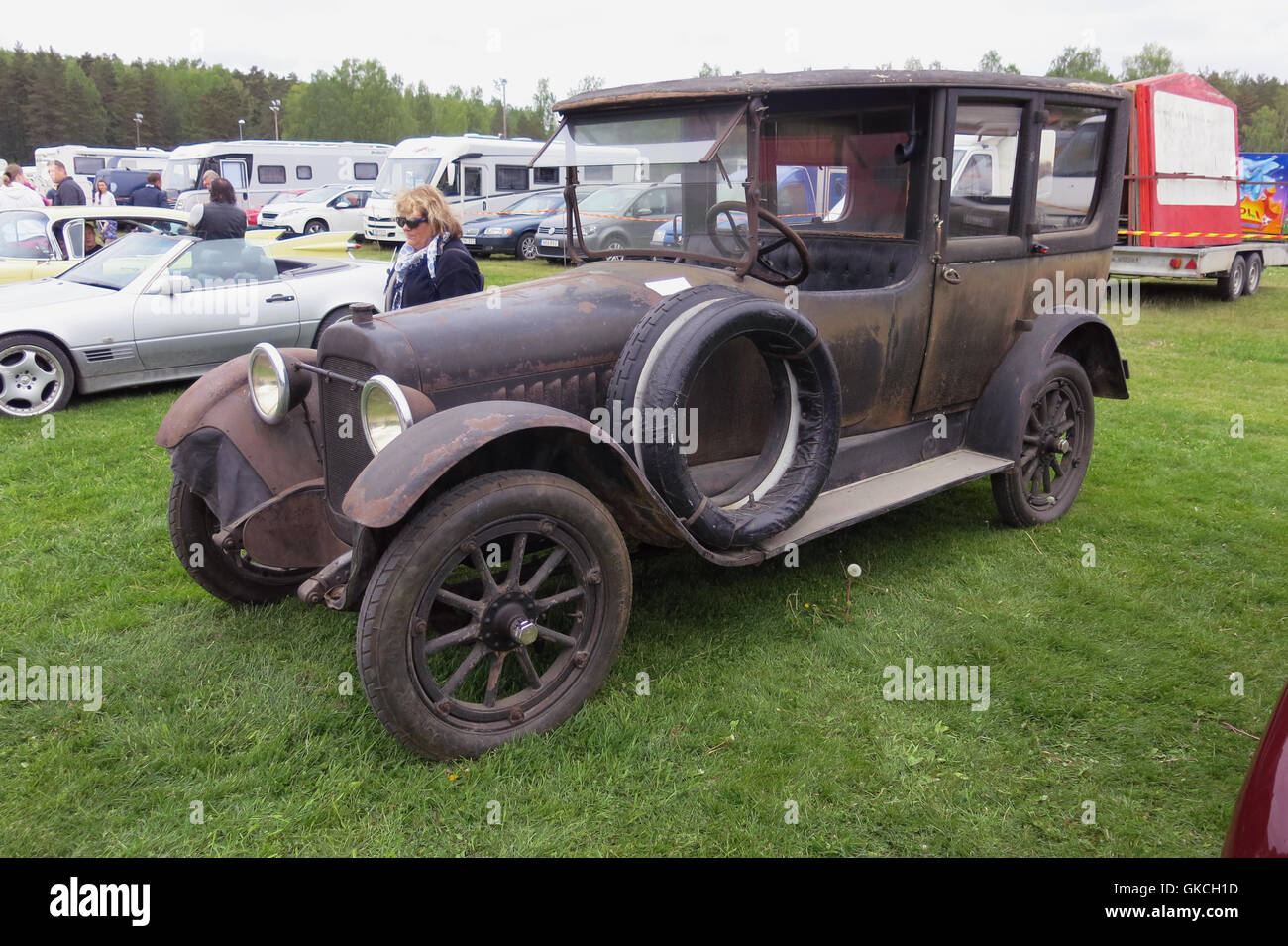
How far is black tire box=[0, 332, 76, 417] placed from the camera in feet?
23.2

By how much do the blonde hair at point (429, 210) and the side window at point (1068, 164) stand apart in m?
2.98

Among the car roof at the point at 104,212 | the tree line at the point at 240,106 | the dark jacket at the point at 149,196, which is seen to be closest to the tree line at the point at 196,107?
the tree line at the point at 240,106

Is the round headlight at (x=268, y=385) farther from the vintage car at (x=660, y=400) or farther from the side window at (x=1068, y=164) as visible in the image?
the side window at (x=1068, y=164)

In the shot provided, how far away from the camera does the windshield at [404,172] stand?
20.8 metres

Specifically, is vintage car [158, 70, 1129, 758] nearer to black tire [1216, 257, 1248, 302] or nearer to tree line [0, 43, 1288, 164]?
black tire [1216, 257, 1248, 302]

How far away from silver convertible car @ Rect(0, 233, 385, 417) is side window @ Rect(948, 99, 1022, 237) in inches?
192

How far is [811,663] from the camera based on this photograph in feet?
12.3

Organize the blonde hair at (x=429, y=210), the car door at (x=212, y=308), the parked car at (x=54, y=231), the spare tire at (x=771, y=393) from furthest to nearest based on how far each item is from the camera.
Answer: the parked car at (x=54, y=231), the car door at (x=212, y=308), the blonde hair at (x=429, y=210), the spare tire at (x=771, y=393)

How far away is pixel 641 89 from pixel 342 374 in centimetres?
171

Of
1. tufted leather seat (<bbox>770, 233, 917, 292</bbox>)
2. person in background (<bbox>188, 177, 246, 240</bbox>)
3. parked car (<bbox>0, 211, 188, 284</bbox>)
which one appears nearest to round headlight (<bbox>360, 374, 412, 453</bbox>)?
tufted leather seat (<bbox>770, 233, 917, 292</bbox>)

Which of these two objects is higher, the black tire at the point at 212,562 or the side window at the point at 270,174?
the side window at the point at 270,174

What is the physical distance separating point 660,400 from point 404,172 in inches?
769
